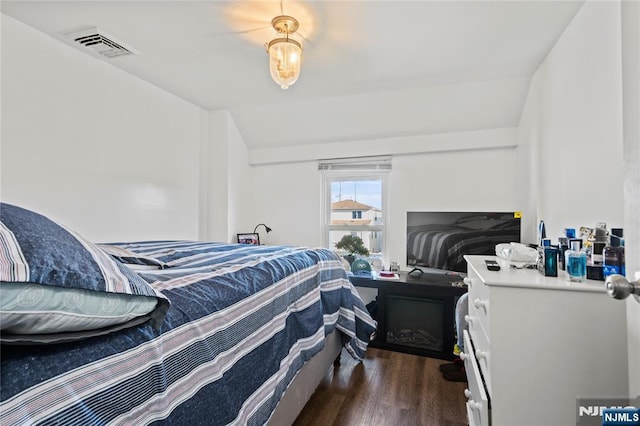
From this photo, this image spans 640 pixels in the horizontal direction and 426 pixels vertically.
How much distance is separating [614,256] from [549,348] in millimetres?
394

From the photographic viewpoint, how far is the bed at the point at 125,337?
43 centimetres

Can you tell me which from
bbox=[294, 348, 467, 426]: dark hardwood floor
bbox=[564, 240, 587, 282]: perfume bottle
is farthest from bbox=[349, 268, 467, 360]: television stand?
bbox=[564, 240, 587, 282]: perfume bottle

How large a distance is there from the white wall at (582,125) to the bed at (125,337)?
1558 millimetres

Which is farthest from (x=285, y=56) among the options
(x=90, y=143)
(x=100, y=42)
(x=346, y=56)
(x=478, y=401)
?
(x=478, y=401)

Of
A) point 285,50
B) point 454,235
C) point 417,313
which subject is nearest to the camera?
point 285,50

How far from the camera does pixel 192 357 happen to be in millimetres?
723

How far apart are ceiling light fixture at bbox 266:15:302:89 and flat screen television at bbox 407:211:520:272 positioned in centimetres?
185

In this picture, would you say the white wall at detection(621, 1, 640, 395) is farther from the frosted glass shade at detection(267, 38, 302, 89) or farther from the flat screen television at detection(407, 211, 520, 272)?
the flat screen television at detection(407, 211, 520, 272)

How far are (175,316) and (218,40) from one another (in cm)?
197

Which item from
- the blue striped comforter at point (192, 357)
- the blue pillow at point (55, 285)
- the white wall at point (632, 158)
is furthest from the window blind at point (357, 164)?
the blue pillow at point (55, 285)

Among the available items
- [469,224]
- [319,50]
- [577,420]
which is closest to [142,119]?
[319,50]

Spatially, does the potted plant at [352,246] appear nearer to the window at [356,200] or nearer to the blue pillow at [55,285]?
the window at [356,200]

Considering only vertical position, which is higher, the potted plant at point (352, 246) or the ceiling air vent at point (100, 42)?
the ceiling air vent at point (100, 42)

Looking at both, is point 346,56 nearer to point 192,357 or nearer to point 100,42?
point 100,42
